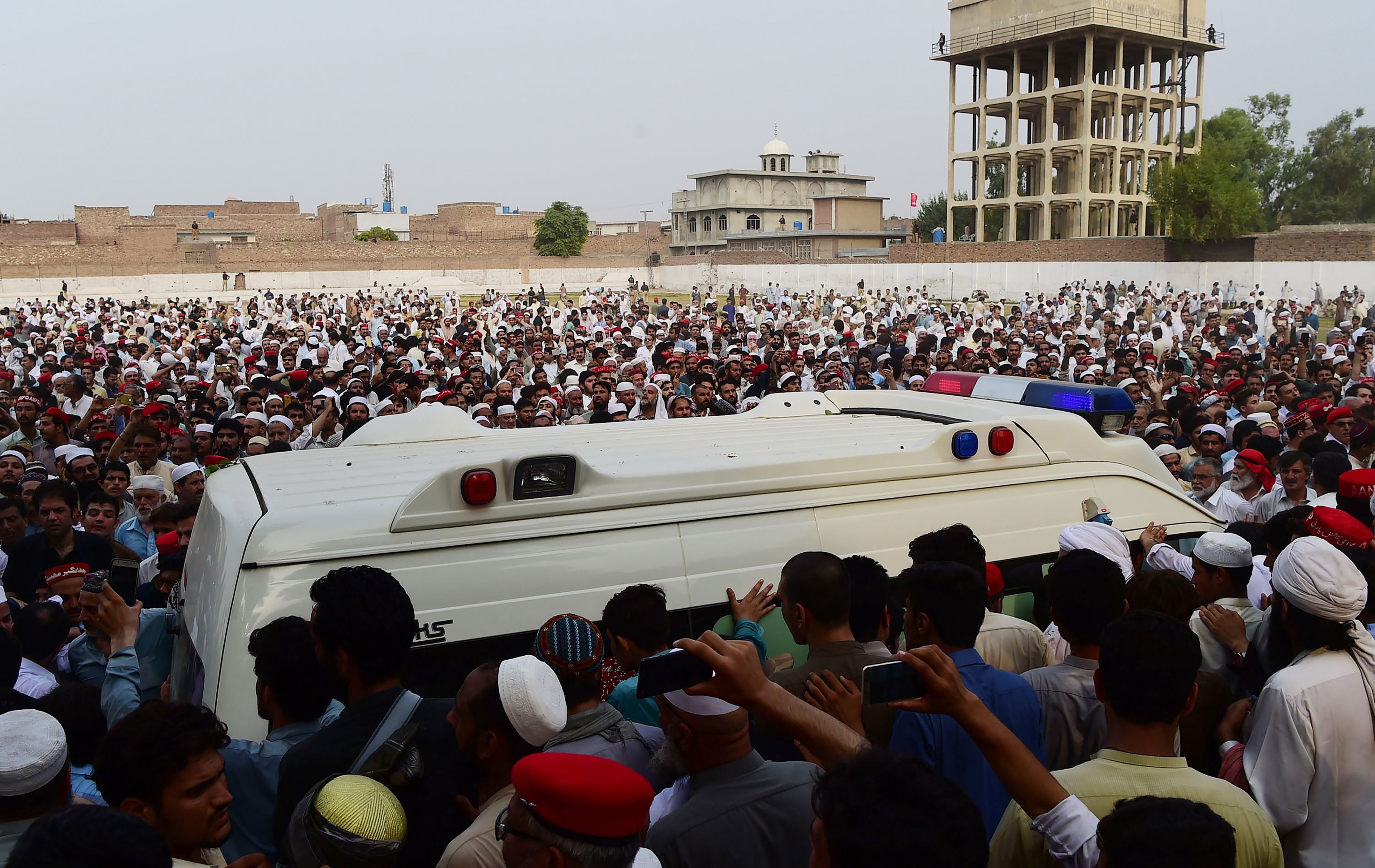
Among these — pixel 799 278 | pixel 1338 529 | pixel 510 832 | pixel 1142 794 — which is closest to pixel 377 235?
pixel 799 278

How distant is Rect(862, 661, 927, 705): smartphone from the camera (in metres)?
1.93

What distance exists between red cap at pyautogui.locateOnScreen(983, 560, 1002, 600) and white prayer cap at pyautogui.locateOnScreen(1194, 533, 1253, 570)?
29.0 inches

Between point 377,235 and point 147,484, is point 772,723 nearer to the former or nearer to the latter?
point 147,484

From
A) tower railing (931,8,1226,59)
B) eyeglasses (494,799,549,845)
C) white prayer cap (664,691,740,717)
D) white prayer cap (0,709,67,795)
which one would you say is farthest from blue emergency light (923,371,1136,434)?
tower railing (931,8,1226,59)

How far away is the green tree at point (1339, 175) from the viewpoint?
75938 millimetres

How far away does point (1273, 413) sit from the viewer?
30.1ft

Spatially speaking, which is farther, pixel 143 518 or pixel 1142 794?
pixel 143 518

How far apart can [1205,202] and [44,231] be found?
6533 cm

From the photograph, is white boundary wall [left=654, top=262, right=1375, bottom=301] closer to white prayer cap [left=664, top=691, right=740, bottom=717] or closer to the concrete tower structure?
the concrete tower structure

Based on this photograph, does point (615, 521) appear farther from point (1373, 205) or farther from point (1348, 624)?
point (1373, 205)

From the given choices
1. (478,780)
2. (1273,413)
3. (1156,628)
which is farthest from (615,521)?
(1273,413)

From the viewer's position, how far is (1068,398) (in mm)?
5047

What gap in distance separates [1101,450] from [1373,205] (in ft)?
287

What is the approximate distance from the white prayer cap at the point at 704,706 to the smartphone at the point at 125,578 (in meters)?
2.97
